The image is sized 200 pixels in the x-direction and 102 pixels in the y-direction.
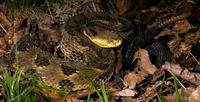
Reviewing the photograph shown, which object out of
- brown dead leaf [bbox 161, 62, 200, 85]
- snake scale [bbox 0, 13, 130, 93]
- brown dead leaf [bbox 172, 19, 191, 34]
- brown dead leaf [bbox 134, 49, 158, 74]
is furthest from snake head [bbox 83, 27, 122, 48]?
brown dead leaf [bbox 172, 19, 191, 34]

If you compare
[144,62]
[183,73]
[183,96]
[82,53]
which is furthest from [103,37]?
[183,96]

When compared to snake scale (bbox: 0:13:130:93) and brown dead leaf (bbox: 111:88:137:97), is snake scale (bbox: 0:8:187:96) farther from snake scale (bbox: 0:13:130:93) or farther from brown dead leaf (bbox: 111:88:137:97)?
brown dead leaf (bbox: 111:88:137:97)

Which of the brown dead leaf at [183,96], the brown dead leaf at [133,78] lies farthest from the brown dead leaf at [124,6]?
the brown dead leaf at [183,96]

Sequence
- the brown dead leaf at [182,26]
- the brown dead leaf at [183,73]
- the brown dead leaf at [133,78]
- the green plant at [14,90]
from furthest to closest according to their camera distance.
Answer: the brown dead leaf at [182,26], the brown dead leaf at [133,78], the brown dead leaf at [183,73], the green plant at [14,90]

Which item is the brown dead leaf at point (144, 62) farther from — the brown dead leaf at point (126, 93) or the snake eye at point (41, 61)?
the snake eye at point (41, 61)

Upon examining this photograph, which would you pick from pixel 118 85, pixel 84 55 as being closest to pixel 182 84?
pixel 118 85

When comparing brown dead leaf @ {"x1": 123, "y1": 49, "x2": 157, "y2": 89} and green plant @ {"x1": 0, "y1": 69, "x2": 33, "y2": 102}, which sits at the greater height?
green plant @ {"x1": 0, "y1": 69, "x2": 33, "y2": 102}

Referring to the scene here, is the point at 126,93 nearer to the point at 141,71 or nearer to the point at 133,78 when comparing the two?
the point at 133,78

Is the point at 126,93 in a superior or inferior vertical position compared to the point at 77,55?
inferior

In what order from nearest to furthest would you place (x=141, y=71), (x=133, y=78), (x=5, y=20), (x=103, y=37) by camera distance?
(x=133, y=78), (x=141, y=71), (x=103, y=37), (x=5, y=20)
